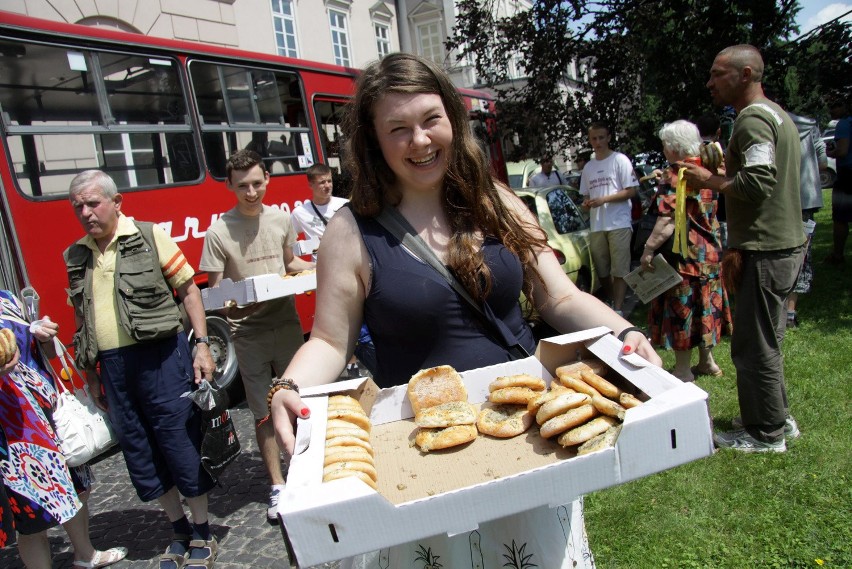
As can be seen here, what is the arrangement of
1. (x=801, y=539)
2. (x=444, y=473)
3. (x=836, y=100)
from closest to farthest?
(x=444, y=473), (x=801, y=539), (x=836, y=100)

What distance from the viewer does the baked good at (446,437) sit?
1.45 meters

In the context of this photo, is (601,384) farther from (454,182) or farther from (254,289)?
(254,289)

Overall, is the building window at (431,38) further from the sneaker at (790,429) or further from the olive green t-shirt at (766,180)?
the sneaker at (790,429)

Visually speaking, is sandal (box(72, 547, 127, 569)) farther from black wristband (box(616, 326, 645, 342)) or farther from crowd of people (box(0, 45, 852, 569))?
black wristband (box(616, 326, 645, 342))

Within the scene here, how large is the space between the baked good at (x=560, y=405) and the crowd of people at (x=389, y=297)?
18cm

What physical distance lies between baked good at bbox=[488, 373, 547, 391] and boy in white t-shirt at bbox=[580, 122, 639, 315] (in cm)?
590

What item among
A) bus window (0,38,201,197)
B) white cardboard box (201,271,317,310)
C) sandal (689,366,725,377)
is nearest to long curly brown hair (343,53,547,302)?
white cardboard box (201,271,317,310)

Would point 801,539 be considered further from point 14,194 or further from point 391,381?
point 14,194

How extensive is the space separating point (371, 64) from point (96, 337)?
2403mm

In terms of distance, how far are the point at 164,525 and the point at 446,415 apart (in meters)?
3.30

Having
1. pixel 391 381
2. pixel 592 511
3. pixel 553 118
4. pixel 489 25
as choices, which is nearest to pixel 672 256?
pixel 592 511

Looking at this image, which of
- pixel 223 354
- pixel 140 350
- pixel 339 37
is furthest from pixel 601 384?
pixel 339 37

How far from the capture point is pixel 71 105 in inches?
220

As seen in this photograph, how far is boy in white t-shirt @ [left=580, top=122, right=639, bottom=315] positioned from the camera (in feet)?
23.8
